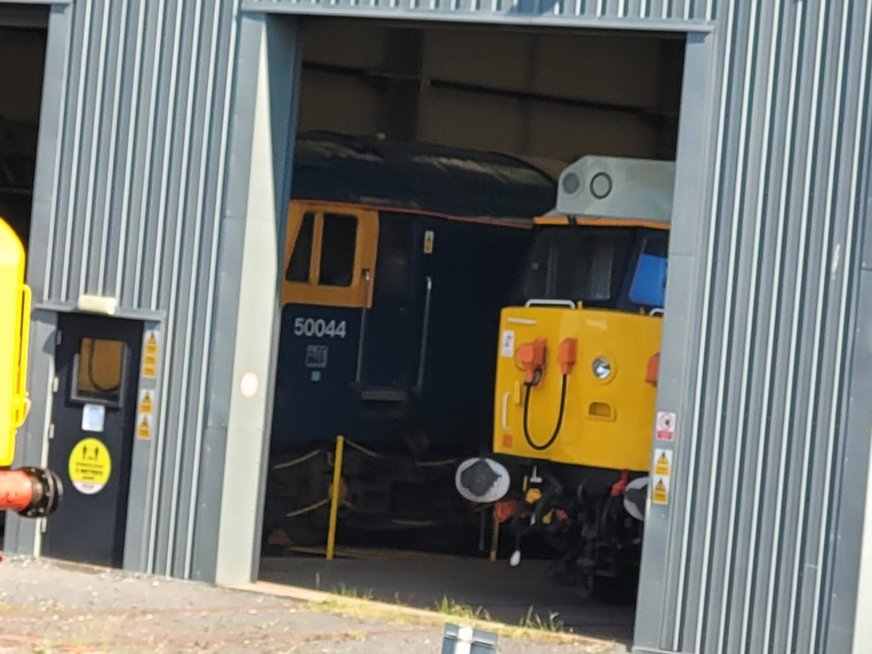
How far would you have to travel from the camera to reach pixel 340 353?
17469 mm

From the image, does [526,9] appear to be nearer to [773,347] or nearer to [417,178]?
[773,347]

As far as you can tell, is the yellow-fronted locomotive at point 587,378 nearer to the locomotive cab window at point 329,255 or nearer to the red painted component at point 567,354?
the red painted component at point 567,354

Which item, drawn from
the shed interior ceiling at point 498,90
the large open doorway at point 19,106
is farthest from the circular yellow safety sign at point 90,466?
the shed interior ceiling at point 498,90

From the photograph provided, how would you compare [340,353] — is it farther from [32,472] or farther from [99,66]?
[32,472]

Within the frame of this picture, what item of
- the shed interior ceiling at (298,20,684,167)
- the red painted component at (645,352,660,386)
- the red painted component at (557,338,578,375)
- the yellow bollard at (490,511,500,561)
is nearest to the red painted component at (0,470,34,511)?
the red painted component at (645,352,660,386)

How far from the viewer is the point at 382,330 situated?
1770cm

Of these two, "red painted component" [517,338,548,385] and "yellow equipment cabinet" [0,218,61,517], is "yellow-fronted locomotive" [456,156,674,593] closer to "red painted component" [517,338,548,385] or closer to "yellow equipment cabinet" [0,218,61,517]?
"red painted component" [517,338,548,385]

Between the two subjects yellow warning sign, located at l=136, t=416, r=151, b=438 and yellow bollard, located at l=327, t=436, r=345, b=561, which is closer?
yellow warning sign, located at l=136, t=416, r=151, b=438

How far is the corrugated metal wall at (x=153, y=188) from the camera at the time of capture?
14258mm

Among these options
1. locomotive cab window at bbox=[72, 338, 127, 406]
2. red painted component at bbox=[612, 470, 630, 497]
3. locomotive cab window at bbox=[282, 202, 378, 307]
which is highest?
locomotive cab window at bbox=[282, 202, 378, 307]

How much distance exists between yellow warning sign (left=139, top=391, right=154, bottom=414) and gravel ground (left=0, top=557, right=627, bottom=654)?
123 cm

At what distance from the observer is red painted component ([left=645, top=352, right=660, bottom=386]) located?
14.2 m

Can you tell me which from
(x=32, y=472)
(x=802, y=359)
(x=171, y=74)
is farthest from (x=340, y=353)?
(x=32, y=472)

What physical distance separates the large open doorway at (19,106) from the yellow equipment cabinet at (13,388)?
569 cm
